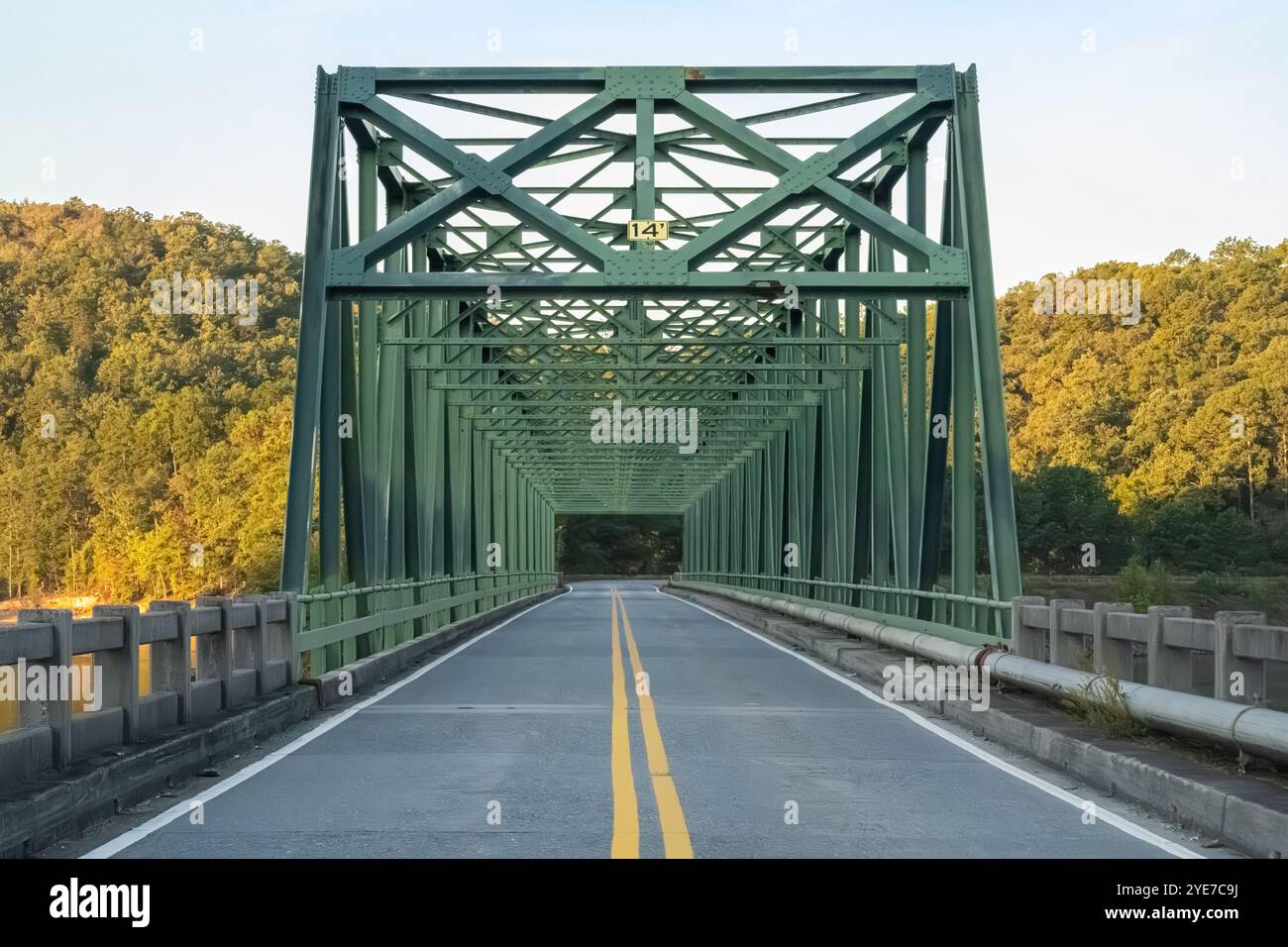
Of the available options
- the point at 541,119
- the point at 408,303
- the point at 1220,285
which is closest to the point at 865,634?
the point at 541,119

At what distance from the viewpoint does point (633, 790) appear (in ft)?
28.9

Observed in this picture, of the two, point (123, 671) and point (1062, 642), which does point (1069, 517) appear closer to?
point (1062, 642)

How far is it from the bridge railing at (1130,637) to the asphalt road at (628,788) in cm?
103

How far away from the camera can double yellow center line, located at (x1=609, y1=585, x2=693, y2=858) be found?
7125mm

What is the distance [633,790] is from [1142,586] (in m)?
57.7

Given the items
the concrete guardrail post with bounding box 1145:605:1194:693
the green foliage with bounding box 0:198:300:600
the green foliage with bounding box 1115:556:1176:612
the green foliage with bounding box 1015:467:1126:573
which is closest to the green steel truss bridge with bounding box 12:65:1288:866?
the concrete guardrail post with bounding box 1145:605:1194:693

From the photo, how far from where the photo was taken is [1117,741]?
9.36 metres

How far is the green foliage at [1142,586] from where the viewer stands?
6125 centimetres

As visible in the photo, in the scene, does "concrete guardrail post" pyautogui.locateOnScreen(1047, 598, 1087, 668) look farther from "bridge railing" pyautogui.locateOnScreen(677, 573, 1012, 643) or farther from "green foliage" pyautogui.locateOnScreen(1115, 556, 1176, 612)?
"green foliage" pyautogui.locateOnScreen(1115, 556, 1176, 612)

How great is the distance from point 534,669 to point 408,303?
8252mm
